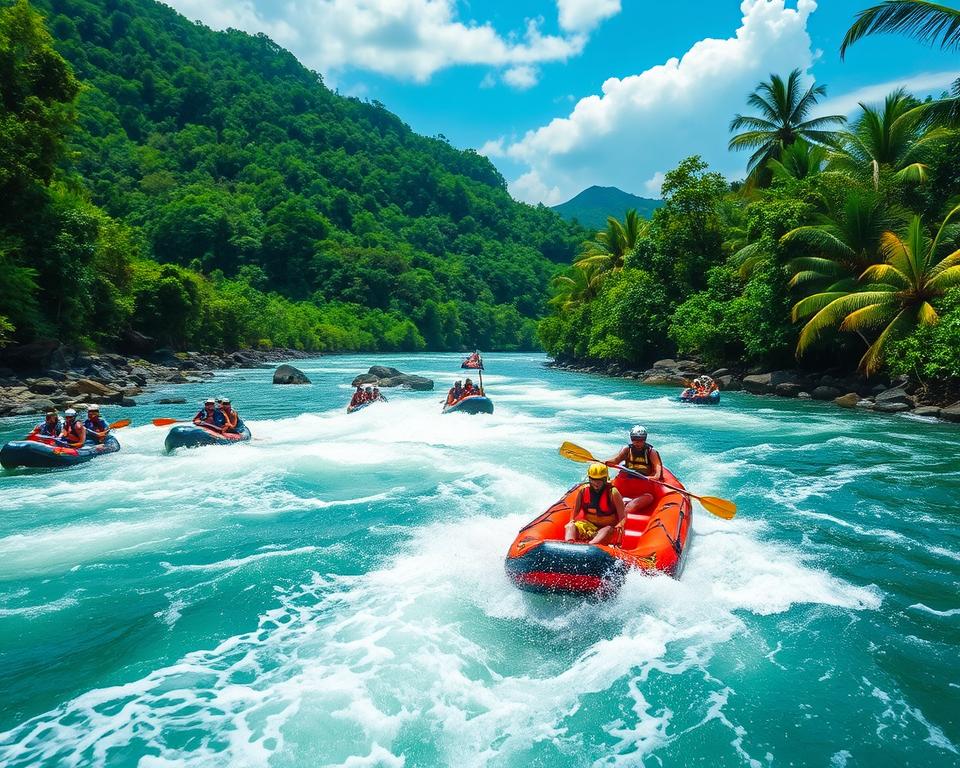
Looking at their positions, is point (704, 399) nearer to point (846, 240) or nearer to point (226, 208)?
point (846, 240)

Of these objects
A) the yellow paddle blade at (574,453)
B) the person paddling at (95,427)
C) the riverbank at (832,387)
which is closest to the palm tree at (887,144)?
the riverbank at (832,387)

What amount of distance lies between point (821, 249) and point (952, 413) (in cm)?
762

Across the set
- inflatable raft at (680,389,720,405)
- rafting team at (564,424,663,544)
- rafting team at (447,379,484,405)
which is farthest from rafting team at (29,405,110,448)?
inflatable raft at (680,389,720,405)

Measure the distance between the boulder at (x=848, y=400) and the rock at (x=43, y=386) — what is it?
27.3 metres

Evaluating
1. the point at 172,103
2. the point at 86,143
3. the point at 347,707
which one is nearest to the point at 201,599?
the point at 347,707

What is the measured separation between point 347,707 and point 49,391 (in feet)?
72.4

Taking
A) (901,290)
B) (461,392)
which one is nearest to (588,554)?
(461,392)

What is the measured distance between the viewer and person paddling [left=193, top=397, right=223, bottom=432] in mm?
13875

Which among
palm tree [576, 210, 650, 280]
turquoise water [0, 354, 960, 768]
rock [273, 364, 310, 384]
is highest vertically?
palm tree [576, 210, 650, 280]

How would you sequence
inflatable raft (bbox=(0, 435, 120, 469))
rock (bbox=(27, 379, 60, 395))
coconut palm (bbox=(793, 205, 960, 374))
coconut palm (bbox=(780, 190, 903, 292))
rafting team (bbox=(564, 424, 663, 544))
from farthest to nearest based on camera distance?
rock (bbox=(27, 379, 60, 395)) < coconut palm (bbox=(780, 190, 903, 292)) < coconut palm (bbox=(793, 205, 960, 374)) < inflatable raft (bbox=(0, 435, 120, 469)) < rafting team (bbox=(564, 424, 663, 544))

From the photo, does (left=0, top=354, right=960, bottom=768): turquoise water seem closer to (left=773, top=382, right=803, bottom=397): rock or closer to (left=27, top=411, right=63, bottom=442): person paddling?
(left=27, top=411, right=63, bottom=442): person paddling

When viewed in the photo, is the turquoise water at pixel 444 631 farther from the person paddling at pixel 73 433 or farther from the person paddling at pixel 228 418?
the person paddling at pixel 228 418

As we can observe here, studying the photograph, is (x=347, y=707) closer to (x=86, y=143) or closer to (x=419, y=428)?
(x=419, y=428)

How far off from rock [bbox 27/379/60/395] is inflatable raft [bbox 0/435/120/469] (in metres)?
11.5
